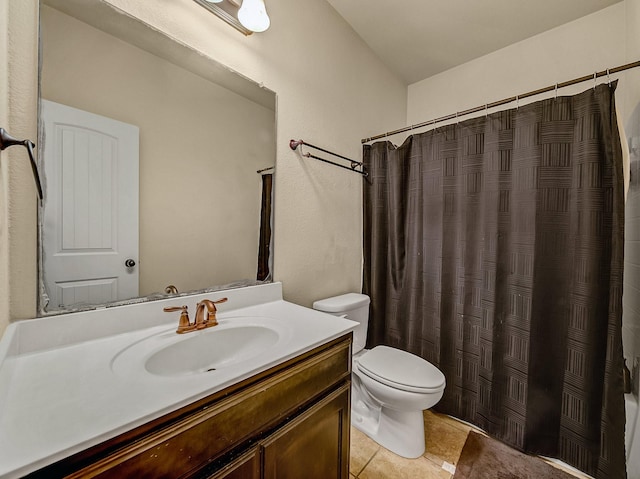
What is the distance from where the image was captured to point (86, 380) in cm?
60

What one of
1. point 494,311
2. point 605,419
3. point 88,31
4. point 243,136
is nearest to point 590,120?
point 494,311

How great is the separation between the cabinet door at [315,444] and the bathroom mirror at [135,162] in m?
0.63

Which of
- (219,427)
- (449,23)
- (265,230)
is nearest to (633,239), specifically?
(449,23)

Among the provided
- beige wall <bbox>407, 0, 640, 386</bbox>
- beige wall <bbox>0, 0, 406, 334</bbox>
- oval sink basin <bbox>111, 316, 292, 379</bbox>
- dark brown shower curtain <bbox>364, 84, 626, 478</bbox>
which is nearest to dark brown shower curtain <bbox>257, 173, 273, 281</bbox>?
beige wall <bbox>0, 0, 406, 334</bbox>

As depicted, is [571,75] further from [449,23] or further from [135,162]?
[135,162]

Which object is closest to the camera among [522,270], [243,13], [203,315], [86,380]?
[86,380]

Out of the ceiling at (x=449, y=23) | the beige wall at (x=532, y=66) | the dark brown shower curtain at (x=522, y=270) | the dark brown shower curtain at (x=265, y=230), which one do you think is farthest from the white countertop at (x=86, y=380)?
the beige wall at (x=532, y=66)

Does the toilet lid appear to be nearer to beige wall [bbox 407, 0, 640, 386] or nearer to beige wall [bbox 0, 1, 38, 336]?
beige wall [bbox 407, 0, 640, 386]

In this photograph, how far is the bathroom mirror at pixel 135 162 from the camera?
2.63 ft

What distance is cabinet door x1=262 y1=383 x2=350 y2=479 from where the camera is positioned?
74 centimetres

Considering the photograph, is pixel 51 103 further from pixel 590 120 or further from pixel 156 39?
pixel 590 120

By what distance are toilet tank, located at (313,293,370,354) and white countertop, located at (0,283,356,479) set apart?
0.49 m

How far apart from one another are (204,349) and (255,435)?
1.15 ft

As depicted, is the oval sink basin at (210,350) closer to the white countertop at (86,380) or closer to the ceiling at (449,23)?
the white countertop at (86,380)
